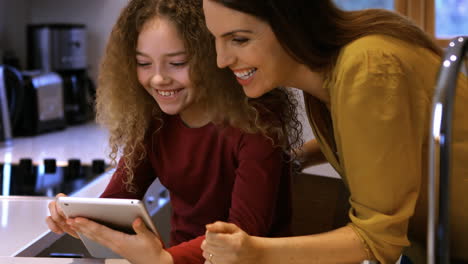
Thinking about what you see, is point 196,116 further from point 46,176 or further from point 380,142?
point 46,176

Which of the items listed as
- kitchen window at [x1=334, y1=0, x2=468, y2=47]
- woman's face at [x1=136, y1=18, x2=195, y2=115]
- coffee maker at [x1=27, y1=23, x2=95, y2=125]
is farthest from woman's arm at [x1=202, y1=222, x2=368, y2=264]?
kitchen window at [x1=334, y1=0, x2=468, y2=47]

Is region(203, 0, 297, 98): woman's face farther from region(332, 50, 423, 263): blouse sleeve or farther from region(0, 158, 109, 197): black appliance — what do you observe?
region(0, 158, 109, 197): black appliance

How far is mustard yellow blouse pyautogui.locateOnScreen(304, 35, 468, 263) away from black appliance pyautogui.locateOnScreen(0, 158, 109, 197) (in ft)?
2.92

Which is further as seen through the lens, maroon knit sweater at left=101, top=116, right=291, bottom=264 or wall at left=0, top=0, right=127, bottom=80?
wall at left=0, top=0, right=127, bottom=80

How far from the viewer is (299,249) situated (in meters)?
0.89

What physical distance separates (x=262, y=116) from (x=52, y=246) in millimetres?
430

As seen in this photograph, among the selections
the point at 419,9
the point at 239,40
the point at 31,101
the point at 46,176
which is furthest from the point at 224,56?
the point at 419,9

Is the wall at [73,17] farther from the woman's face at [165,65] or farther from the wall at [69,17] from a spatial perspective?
the woman's face at [165,65]

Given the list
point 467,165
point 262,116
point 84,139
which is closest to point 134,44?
point 262,116

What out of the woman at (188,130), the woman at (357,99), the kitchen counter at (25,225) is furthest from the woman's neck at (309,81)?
the kitchen counter at (25,225)

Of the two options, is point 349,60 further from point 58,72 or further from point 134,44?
point 58,72

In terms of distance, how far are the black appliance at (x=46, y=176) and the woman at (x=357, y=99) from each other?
815 mm

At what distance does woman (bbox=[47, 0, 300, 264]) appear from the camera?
1.08 metres

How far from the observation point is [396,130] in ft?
2.81
